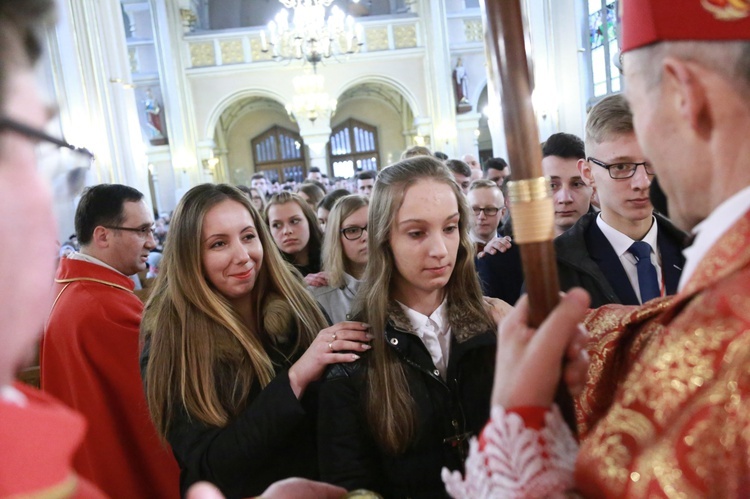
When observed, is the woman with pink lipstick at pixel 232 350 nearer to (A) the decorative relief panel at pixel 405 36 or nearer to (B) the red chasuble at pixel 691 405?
(B) the red chasuble at pixel 691 405

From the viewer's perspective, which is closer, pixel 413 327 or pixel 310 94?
pixel 413 327

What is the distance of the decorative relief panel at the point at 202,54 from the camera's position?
18406 millimetres

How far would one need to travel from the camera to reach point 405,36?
18.8 metres

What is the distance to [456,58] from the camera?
60.5ft

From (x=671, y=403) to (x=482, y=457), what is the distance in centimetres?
30

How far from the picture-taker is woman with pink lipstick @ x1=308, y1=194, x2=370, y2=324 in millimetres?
3277

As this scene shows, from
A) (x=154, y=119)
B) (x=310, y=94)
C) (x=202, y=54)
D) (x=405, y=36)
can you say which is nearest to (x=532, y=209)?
(x=310, y=94)

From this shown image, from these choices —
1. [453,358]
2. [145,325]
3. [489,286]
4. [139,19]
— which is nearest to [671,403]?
[453,358]

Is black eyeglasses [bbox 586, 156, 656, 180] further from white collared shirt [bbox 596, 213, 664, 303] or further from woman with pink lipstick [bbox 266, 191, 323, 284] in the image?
woman with pink lipstick [bbox 266, 191, 323, 284]

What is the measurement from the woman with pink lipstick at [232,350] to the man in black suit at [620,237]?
935 millimetres

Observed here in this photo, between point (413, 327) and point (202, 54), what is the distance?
61.7 feet

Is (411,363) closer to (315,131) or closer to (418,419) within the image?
(418,419)

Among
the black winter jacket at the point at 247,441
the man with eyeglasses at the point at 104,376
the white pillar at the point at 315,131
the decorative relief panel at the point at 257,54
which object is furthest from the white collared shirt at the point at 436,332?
the decorative relief panel at the point at 257,54

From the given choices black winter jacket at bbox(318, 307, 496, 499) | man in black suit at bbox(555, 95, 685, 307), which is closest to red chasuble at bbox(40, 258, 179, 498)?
black winter jacket at bbox(318, 307, 496, 499)
